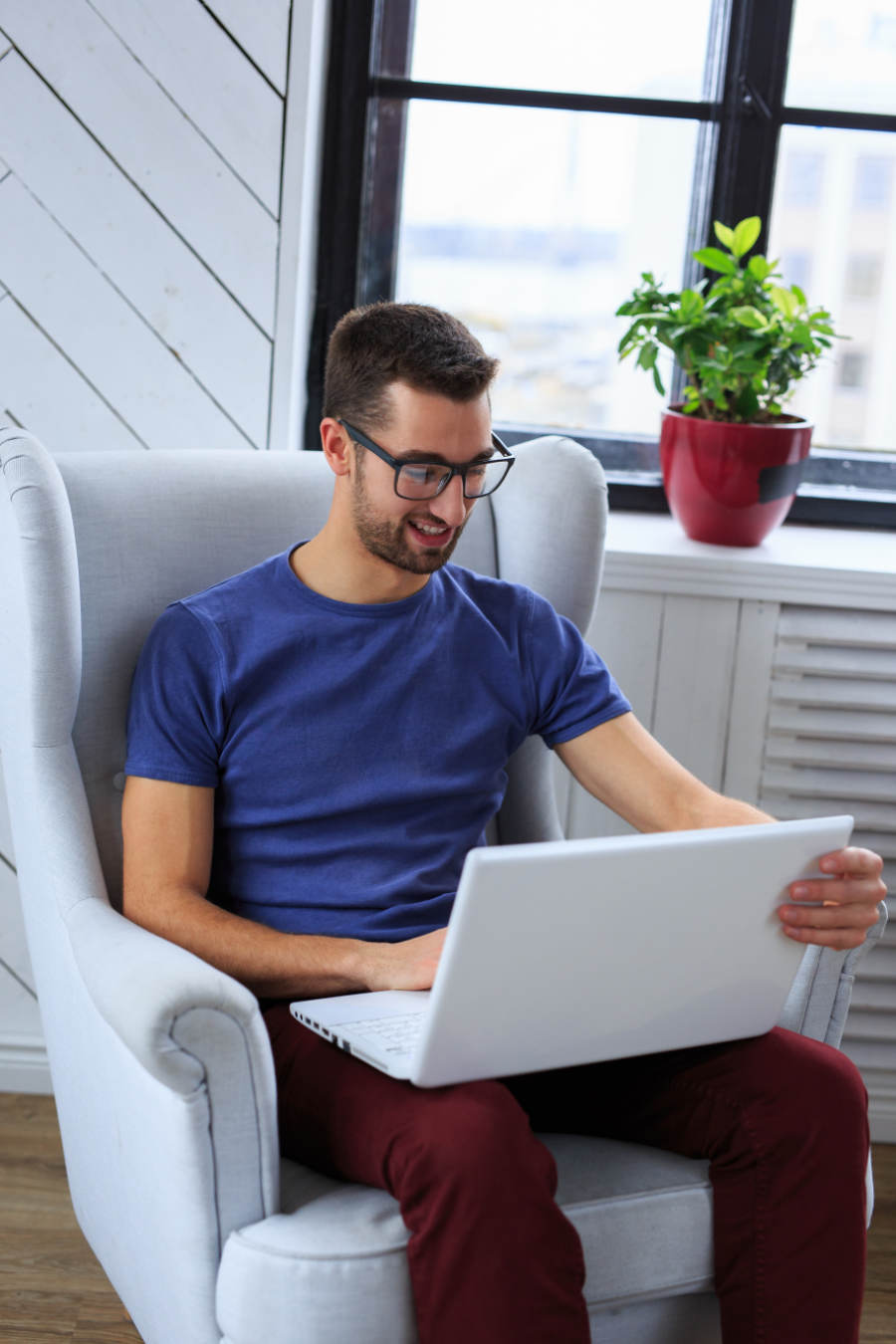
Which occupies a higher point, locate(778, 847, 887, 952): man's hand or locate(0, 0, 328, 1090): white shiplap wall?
locate(0, 0, 328, 1090): white shiplap wall

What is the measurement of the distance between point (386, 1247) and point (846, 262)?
1.78m

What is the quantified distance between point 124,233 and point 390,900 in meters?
1.06

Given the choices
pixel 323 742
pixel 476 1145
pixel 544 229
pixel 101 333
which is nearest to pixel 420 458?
pixel 323 742

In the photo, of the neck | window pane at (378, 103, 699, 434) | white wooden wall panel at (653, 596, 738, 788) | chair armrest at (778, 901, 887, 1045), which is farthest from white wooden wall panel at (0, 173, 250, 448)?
chair armrest at (778, 901, 887, 1045)

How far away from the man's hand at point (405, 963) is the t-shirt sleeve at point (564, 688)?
0.33 m

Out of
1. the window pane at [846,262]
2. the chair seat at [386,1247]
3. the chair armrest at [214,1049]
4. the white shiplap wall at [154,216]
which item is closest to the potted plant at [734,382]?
the window pane at [846,262]

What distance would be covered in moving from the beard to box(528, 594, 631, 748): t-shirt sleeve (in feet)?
0.59

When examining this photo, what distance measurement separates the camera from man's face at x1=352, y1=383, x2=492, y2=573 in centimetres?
136

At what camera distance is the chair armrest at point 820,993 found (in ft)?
4.54

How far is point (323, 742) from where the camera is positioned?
1.39m

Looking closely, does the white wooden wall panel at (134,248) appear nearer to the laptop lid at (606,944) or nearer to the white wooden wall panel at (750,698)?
the white wooden wall panel at (750,698)

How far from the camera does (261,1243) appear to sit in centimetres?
110

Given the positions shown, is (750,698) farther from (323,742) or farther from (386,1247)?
(386,1247)

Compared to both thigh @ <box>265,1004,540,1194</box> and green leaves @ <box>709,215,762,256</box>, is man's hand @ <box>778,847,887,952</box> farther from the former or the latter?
green leaves @ <box>709,215,762,256</box>
